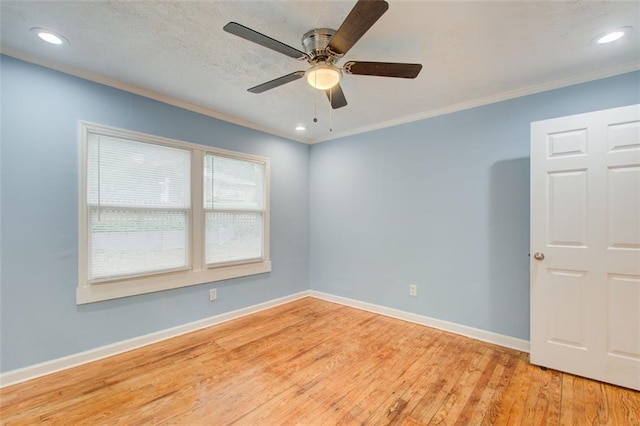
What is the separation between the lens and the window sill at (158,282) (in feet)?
8.28

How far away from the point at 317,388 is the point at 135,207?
235 centimetres

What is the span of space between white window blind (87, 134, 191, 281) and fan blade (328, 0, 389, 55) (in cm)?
223

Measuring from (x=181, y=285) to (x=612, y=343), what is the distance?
154 inches

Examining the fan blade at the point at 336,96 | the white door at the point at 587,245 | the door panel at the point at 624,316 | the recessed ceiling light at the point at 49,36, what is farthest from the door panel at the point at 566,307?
the recessed ceiling light at the point at 49,36

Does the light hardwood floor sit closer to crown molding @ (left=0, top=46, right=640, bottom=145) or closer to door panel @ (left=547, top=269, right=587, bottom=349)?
door panel @ (left=547, top=269, right=587, bottom=349)

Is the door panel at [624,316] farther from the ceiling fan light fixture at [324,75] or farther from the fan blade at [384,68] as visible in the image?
the ceiling fan light fixture at [324,75]

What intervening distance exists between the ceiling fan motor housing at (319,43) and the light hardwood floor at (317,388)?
7.70ft

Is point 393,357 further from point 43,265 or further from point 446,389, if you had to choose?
point 43,265

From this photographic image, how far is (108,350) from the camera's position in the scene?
103 inches

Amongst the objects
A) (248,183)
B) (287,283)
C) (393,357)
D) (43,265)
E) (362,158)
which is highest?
(362,158)

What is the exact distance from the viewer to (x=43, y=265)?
2307mm

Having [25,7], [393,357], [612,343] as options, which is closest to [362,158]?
[393,357]

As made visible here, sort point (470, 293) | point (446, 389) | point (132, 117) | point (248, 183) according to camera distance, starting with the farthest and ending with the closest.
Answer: point (248, 183), point (470, 293), point (132, 117), point (446, 389)

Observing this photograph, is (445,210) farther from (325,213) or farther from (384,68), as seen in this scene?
(384,68)
